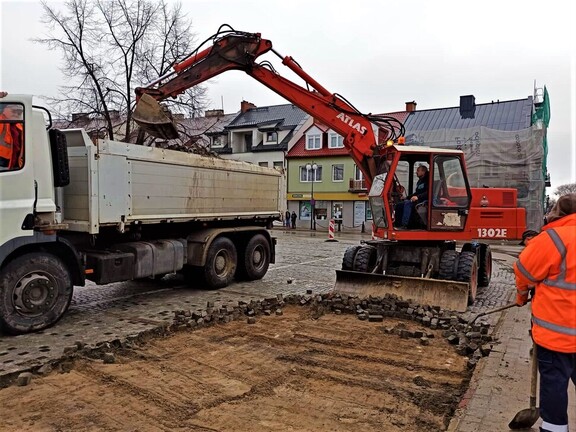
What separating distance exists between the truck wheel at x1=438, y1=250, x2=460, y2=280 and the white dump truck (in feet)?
13.5

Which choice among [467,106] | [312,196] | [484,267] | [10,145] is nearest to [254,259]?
[484,267]

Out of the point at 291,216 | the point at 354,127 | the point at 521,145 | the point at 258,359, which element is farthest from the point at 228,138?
the point at 258,359

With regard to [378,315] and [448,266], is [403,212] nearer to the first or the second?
[448,266]

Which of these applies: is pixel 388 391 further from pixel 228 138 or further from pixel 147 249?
pixel 228 138

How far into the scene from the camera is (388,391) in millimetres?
4609

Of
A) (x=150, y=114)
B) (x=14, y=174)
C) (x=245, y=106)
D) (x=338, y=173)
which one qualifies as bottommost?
(x=14, y=174)

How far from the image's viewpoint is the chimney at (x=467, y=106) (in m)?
32.6

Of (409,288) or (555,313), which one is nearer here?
(555,313)

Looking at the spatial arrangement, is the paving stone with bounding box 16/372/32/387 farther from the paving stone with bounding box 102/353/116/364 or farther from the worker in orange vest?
the worker in orange vest

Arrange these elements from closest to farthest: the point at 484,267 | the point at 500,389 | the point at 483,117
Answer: the point at 500,389 < the point at 484,267 < the point at 483,117

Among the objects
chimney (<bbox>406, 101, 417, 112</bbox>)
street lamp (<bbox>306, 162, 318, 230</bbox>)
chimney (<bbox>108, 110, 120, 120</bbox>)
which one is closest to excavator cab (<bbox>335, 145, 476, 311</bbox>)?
chimney (<bbox>108, 110, 120, 120</bbox>)

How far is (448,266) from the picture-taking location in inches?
337

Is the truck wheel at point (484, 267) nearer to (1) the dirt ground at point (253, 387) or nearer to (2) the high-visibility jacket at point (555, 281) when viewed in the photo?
(1) the dirt ground at point (253, 387)

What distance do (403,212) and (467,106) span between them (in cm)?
2699
